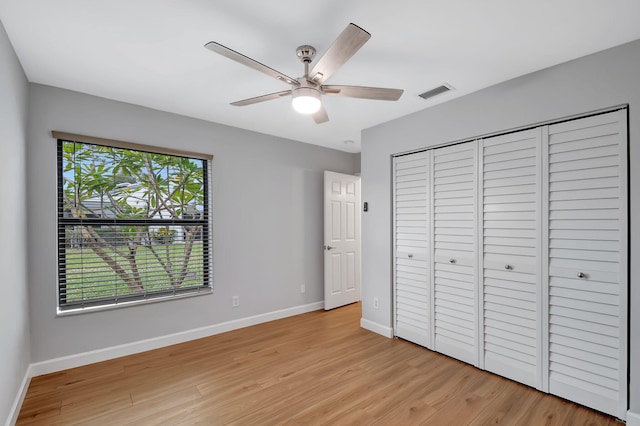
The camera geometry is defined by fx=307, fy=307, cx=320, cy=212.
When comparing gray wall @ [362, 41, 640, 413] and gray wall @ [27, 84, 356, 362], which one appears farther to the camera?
gray wall @ [27, 84, 356, 362]

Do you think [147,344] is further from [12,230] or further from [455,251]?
[455,251]

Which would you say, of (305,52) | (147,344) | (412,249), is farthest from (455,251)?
(147,344)

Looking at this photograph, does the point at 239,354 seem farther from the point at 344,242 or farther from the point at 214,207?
the point at 344,242

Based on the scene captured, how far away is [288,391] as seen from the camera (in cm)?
234

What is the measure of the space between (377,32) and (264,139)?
232 cm

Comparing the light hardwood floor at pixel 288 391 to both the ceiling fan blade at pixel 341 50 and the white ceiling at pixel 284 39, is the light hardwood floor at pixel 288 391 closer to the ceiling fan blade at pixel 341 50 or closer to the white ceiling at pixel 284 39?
the ceiling fan blade at pixel 341 50

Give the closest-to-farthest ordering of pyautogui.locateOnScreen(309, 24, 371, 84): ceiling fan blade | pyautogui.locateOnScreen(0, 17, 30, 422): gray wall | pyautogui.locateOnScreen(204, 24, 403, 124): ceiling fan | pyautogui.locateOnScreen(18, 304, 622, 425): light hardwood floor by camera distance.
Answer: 1. pyautogui.locateOnScreen(309, 24, 371, 84): ceiling fan blade
2. pyautogui.locateOnScreen(204, 24, 403, 124): ceiling fan
3. pyautogui.locateOnScreen(0, 17, 30, 422): gray wall
4. pyautogui.locateOnScreen(18, 304, 622, 425): light hardwood floor

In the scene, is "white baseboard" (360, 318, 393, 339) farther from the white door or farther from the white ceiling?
the white ceiling

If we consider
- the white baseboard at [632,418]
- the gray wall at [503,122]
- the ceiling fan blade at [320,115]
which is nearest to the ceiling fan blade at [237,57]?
the ceiling fan blade at [320,115]

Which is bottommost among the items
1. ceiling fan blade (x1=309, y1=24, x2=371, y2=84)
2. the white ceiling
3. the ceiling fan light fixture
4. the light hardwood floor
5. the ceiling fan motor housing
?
the light hardwood floor

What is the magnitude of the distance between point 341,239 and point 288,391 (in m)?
2.51

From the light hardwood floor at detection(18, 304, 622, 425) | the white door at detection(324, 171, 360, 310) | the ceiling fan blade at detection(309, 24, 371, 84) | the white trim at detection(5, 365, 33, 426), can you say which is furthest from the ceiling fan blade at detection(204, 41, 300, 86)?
the white door at detection(324, 171, 360, 310)

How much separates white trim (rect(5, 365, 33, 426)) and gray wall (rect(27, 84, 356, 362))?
16 centimetres

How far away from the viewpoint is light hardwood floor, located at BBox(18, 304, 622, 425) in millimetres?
2033
